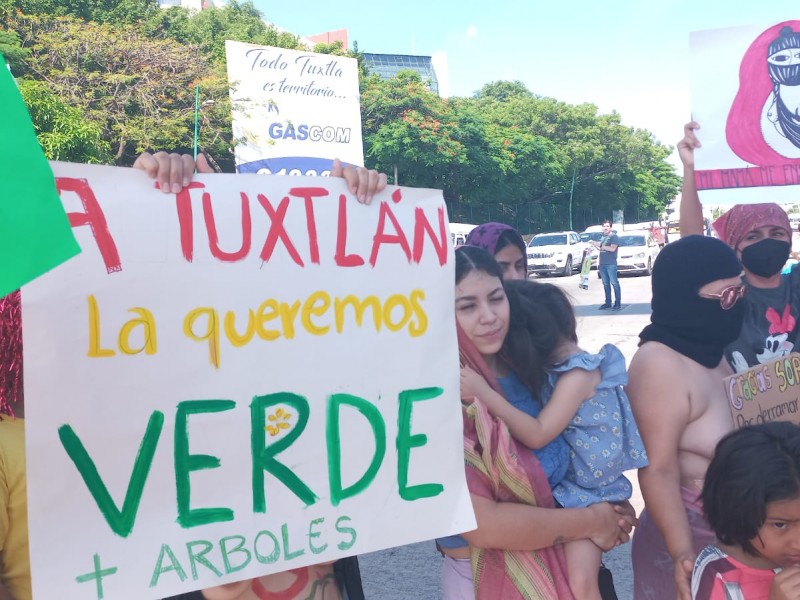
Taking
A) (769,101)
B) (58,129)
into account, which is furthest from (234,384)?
(58,129)

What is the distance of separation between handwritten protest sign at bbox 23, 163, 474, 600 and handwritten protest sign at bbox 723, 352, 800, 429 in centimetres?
82

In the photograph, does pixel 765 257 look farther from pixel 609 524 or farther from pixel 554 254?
pixel 554 254

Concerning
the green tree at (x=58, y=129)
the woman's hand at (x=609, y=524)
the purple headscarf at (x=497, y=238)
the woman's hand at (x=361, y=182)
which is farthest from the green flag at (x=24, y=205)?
the green tree at (x=58, y=129)

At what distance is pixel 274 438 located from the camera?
1.51 metres

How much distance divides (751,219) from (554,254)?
21703mm

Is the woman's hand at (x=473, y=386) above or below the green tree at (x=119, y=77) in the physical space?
below

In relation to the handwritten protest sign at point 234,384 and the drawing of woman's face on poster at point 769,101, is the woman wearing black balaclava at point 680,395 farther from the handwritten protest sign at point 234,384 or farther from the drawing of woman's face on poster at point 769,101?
the drawing of woman's face on poster at point 769,101

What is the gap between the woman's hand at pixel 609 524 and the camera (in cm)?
181

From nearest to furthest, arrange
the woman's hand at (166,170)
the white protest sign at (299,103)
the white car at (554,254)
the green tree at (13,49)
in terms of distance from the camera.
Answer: the woman's hand at (166,170)
the white protest sign at (299,103)
the green tree at (13,49)
the white car at (554,254)

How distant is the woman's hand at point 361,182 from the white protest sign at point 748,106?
5.47 ft

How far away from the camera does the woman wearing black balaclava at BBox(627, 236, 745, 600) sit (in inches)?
75.7

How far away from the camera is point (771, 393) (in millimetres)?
1973

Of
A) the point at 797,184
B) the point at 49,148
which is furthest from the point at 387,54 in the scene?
the point at 797,184

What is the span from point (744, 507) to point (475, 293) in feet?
2.52
